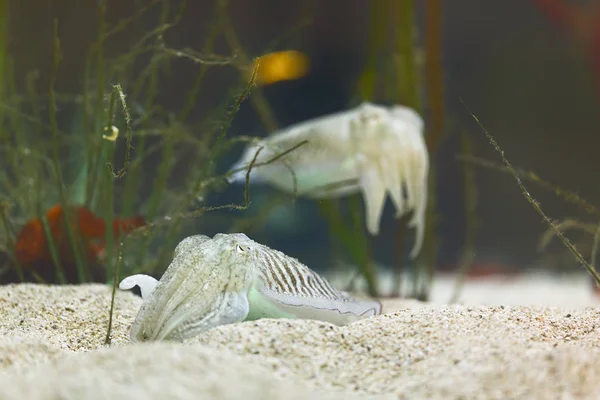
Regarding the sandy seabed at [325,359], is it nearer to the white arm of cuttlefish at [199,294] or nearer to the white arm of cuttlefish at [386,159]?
the white arm of cuttlefish at [199,294]

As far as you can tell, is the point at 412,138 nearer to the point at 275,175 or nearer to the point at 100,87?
the point at 275,175

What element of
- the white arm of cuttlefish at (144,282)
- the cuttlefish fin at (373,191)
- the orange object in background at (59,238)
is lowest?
the orange object in background at (59,238)

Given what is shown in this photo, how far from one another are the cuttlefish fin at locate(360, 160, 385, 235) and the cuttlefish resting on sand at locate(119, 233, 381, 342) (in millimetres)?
1031

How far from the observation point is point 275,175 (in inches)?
111

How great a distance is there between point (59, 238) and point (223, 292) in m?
1.18

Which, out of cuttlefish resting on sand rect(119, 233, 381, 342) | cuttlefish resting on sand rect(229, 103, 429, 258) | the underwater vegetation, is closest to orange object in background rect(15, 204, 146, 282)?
the underwater vegetation

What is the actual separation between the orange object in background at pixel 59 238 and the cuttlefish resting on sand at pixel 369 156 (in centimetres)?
59

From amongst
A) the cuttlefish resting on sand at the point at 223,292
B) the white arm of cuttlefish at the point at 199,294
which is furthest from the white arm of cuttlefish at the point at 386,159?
the white arm of cuttlefish at the point at 199,294

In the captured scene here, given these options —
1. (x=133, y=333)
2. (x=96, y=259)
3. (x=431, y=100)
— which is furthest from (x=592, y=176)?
(x=133, y=333)

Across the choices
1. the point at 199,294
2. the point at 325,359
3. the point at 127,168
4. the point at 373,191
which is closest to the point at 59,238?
the point at 127,168

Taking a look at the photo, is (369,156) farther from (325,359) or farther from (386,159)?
(325,359)

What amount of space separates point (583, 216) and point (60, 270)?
4.56m

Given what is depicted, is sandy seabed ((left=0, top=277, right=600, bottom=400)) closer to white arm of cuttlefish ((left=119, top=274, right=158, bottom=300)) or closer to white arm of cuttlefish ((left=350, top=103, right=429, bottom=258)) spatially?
white arm of cuttlefish ((left=119, top=274, right=158, bottom=300))

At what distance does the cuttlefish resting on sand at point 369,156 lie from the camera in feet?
8.39
